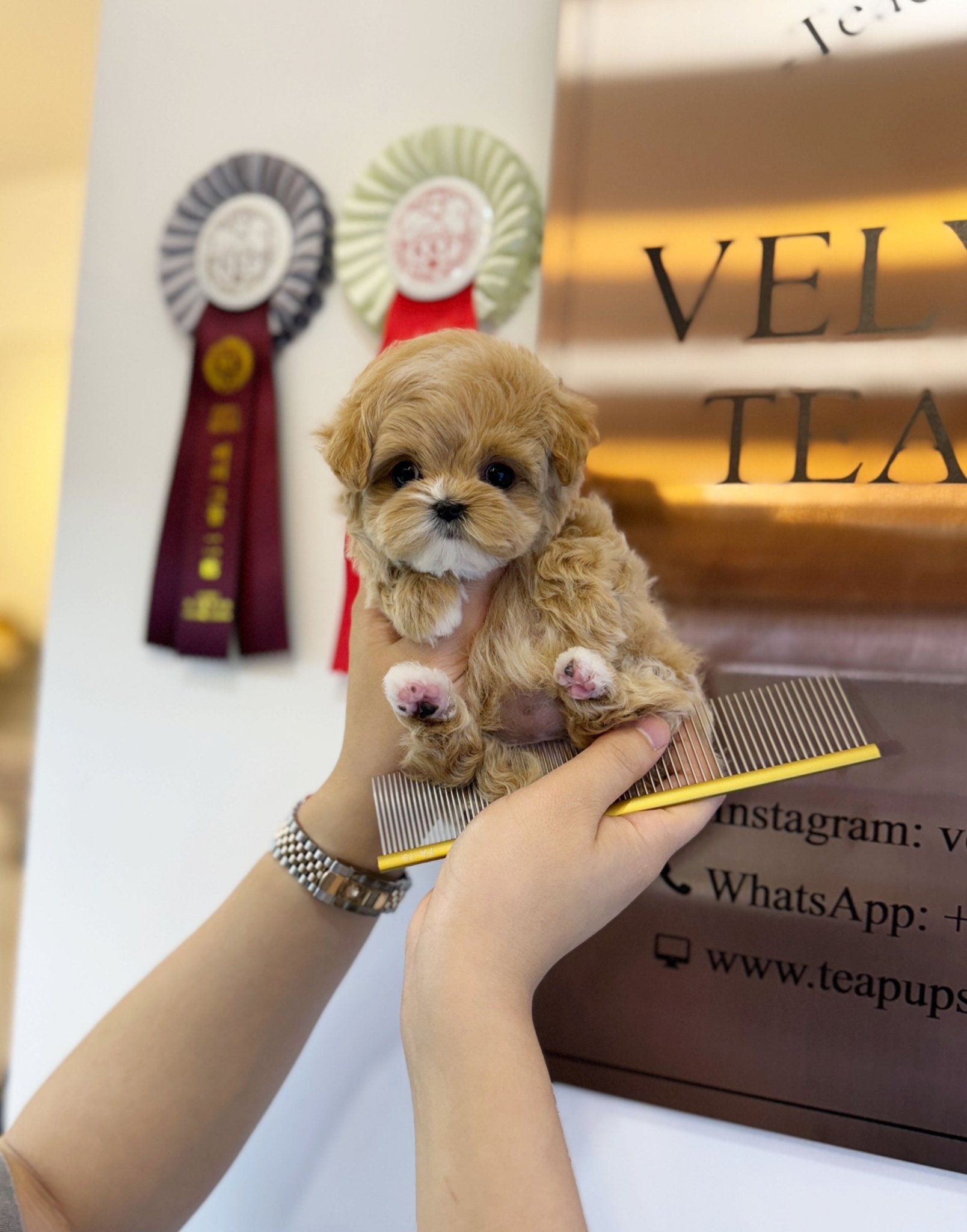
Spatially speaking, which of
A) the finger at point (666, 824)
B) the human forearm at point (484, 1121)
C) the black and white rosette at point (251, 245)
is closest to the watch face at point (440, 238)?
the black and white rosette at point (251, 245)

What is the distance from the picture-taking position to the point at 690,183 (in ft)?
2.78

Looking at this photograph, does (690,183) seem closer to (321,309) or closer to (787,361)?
(787,361)

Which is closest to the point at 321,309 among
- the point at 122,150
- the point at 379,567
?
the point at 122,150

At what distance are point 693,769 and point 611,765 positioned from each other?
0.24 ft

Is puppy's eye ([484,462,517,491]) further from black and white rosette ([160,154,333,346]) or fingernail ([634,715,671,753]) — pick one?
black and white rosette ([160,154,333,346])

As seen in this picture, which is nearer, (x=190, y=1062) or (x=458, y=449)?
(x=458, y=449)

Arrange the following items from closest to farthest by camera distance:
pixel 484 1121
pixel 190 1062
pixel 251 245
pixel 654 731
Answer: pixel 484 1121
pixel 654 731
pixel 190 1062
pixel 251 245

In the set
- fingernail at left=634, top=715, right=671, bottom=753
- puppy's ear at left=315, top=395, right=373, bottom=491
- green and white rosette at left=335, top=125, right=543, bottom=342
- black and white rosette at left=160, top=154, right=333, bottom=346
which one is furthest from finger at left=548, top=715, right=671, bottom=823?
black and white rosette at left=160, top=154, right=333, bottom=346

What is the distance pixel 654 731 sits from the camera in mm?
585

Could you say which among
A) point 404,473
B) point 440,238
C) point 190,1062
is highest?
point 440,238

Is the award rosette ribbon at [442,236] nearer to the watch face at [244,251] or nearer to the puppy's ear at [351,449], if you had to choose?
the watch face at [244,251]

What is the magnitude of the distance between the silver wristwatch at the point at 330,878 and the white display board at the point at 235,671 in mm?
125

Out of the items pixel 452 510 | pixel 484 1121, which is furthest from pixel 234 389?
pixel 484 1121

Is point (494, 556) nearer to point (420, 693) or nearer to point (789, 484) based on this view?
Answer: point (420, 693)
